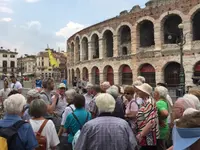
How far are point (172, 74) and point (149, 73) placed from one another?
250 cm

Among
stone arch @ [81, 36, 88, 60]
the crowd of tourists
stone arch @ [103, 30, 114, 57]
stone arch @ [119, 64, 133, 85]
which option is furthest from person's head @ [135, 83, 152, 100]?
stone arch @ [81, 36, 88, 60]

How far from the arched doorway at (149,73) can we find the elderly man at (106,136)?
69.8 feet

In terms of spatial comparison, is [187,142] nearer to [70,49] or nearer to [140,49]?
[140,49]

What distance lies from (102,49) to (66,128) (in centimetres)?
2500

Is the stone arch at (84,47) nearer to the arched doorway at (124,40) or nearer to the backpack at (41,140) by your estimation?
the arched doorway at (124,40)

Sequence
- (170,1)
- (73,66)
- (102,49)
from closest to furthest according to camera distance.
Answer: (170,1) → (102,49) → (73,66)

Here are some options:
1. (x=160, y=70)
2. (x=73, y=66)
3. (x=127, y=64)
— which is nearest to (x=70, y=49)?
(x=73, y=66)

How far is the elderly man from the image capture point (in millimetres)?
3166

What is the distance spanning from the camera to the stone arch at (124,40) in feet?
88.7

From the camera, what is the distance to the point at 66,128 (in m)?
4.33

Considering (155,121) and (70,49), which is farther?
(70,49)

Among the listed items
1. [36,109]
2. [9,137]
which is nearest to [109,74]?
[36,109]

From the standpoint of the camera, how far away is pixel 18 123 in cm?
300

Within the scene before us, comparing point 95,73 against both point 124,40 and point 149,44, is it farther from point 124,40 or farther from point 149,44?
point 149,44
